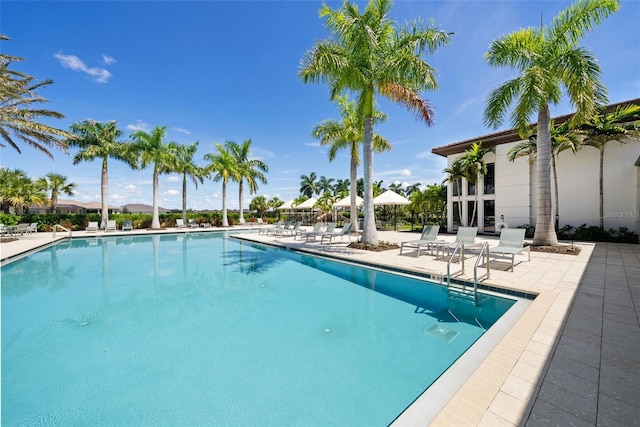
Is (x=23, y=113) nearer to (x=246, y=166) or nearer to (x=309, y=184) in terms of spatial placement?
(x=246, y=166)

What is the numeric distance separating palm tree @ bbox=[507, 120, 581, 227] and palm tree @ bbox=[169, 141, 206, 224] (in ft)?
92.1

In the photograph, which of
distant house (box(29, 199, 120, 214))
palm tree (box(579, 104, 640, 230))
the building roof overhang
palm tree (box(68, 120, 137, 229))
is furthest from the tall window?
distant house (box(29, 199, 120, 214))

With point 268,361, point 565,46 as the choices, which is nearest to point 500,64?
point 565,46

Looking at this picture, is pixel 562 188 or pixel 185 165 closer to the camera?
pixel 562 188

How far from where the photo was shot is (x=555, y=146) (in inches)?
519

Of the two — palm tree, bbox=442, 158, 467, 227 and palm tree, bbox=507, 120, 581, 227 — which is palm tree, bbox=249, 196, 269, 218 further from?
palm tree, bbox=507, 120, 581, 227

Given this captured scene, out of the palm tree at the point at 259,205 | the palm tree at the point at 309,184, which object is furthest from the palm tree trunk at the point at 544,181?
the palm tree at the point at 309,184

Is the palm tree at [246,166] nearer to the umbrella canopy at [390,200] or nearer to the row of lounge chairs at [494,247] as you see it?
the umbrella canopy at [390,200]

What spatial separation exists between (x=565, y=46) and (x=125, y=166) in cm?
3086

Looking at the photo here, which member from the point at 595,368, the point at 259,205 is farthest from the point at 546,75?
the point at 259,205

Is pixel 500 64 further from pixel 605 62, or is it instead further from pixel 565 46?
pixel 605 62

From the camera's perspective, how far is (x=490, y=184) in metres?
18.6

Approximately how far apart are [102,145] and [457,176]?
29.5m

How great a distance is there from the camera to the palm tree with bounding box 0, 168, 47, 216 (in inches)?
988
